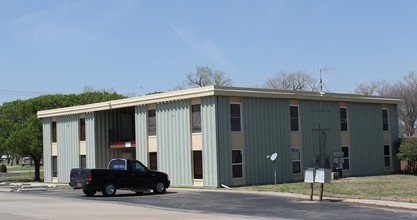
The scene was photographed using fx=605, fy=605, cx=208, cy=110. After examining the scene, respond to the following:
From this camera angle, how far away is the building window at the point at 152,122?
37.2 metres

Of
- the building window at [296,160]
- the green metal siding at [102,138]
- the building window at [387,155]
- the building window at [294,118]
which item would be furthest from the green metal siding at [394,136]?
the green metal siding at [102,138]

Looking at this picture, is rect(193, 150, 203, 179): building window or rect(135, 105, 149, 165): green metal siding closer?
rect(193, 150, 203, 179): building window

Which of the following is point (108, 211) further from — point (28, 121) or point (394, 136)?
→ point (28, 121)

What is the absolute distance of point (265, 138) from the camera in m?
35.1

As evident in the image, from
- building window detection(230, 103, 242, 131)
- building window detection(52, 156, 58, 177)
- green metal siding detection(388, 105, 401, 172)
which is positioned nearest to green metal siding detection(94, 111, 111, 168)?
building window detection(52, 156, 58, 177)

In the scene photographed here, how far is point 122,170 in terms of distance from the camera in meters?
29.0

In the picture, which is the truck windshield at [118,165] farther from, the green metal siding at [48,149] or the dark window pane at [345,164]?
the green metal siding at [48,149]

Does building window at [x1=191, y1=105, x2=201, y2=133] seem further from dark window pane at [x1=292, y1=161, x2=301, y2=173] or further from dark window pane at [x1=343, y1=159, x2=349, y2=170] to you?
dark window pane at [x1=343, y1=159, x2=349, y2=170]

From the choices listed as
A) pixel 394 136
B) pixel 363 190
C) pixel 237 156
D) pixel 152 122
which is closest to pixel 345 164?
pixel 394 136

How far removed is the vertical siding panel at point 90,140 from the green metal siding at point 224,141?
12986 millimetres

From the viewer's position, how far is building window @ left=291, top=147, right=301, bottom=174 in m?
36.8

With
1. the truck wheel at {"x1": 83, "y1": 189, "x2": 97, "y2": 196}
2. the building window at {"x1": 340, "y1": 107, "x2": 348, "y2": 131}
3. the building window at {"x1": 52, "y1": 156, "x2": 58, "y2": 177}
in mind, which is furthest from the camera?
the building window at {"x1": 52, "y1": 156, "x2": 58, "y2": 177}

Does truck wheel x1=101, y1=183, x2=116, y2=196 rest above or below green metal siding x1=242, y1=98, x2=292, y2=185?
below

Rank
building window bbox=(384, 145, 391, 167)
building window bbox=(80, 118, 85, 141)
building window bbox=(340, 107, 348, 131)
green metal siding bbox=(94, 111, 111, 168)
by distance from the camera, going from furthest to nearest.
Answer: building window bbox=(80, 118, 85, 141)
building window bbox=(384, 145, 391, 167)
green metal siding bbox=(94, 111, 111, 168)
building window bbox=(340, 107, 348, 131)
